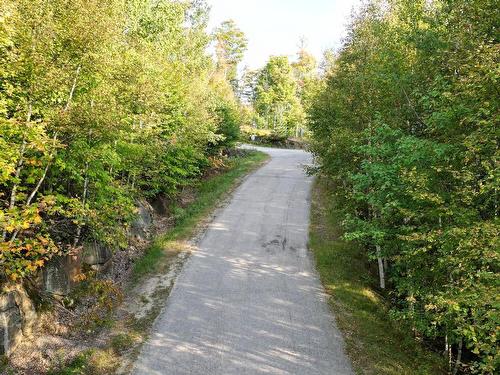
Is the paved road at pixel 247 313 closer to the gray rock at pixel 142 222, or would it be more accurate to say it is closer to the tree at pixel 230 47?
the gray rock at pixel 142 222

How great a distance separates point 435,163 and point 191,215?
43.1 feet

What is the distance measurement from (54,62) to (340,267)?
11099 millimetres

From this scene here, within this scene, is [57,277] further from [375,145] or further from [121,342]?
[375,145]

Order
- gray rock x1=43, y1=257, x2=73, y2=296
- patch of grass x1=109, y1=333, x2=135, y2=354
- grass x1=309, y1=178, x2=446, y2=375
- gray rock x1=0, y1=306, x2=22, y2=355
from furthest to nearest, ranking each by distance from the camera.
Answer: gray rock x1=43, y1=257, x2=73, y2=296 → patch of grass x1=109, y1=333, x2=135, y2=354 → grass x1=309, y1=178, x2=446, y2=375 → gray rock x1=0, y1=306, x2=22, y2=355

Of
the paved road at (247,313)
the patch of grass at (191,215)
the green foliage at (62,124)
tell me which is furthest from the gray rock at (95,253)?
the paved road at (247,313)

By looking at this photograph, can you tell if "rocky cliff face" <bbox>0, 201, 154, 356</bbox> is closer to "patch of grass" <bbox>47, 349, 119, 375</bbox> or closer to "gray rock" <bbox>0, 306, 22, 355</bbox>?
"gray rock" <bbox>0, 306, 22, 355</bbox>

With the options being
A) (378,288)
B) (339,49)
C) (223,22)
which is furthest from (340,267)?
(223,22)

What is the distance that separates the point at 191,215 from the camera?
19094 mm

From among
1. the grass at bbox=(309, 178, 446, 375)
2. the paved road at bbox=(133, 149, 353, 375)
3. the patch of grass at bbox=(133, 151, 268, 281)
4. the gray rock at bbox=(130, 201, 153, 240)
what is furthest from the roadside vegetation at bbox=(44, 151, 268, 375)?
the grass at bbox=(309, 178, 446, 375)

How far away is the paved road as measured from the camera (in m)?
8.46

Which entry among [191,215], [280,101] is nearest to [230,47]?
[280,101]

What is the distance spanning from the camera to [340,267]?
45.2 feet

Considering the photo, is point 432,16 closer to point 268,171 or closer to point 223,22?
point 268,171

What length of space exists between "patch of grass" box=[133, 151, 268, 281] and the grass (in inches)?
222
